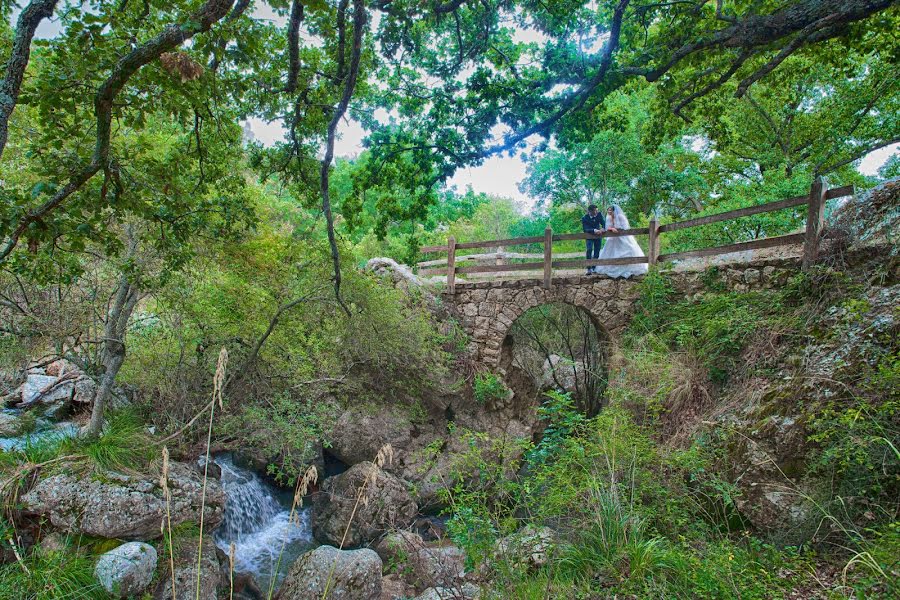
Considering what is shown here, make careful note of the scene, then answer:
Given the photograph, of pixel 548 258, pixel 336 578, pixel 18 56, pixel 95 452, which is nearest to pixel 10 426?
pixel 95 452

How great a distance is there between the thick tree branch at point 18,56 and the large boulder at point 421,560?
10.3 ft

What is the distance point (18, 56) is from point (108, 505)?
13.2ft

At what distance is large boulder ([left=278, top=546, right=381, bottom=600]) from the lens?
497 cm

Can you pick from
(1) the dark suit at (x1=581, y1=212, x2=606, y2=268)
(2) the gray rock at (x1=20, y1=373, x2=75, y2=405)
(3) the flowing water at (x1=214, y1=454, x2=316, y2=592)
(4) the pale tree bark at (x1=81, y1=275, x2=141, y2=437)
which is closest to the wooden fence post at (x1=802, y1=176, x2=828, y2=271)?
(1) the dark suit at (x1=581, y1=212, x2=606, y2=268)

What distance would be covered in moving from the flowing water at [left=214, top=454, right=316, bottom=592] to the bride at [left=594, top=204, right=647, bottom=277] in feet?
20.8

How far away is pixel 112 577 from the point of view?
414 centimetres

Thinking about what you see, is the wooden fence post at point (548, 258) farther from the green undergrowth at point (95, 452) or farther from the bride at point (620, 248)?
the green undergrowth at point (95, 452)

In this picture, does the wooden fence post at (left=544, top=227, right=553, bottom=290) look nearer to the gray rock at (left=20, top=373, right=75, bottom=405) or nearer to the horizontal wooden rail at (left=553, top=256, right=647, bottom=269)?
the horizontal wooden rail at (left=553, top=256, right=647, bottom=269)

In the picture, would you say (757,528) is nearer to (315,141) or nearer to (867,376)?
(867,376)

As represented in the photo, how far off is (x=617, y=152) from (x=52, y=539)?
50.5 ft

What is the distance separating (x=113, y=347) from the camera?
5.50 m

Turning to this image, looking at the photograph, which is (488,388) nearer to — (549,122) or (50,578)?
(549,122)

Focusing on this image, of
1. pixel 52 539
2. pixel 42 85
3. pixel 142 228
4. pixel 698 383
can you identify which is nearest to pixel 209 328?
pixel 142 228

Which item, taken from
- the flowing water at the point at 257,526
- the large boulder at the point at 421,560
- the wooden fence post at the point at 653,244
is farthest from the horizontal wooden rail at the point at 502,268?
the flowing water at the point at 257,526
